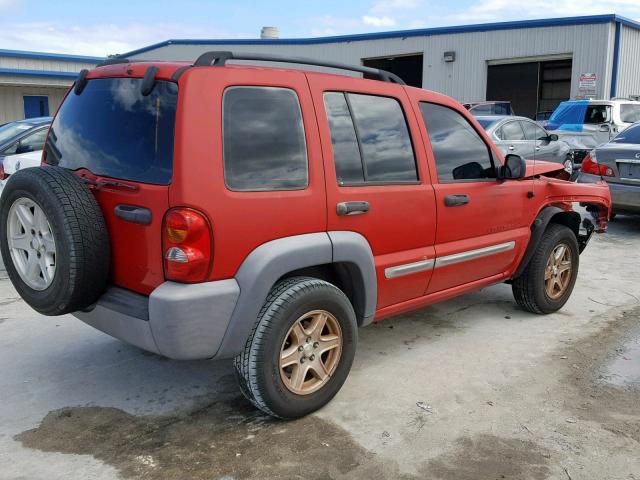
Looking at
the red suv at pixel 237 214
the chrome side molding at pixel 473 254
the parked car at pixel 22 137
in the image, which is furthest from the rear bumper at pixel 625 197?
the parked car at pixel 22 137

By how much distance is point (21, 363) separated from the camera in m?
A: 4.17

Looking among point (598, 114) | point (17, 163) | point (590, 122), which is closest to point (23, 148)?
point (17, 163)

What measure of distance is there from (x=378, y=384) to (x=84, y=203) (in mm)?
2034

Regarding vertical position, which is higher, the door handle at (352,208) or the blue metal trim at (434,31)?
the blue metal trim at (434,31)

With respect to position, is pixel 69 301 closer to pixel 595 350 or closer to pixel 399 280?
pixel 399 280

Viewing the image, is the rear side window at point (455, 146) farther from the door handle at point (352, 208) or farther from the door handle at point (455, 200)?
the door handle at point (352, 208)

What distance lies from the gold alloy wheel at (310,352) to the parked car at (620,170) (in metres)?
6.33

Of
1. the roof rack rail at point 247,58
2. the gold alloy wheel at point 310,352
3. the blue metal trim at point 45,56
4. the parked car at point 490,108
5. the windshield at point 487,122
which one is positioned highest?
the blue metal trim at point 45,56

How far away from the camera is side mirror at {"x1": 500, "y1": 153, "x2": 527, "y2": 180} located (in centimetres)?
440

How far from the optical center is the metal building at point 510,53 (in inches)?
835

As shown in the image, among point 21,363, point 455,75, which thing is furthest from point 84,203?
point 455,75

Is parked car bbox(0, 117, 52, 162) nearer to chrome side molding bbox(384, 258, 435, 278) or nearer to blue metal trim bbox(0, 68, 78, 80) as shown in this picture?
chrome side molding bbox(384, 258, 435, 278)

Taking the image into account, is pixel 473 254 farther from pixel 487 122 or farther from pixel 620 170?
pixel 487 122

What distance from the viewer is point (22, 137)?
30.8 ft
